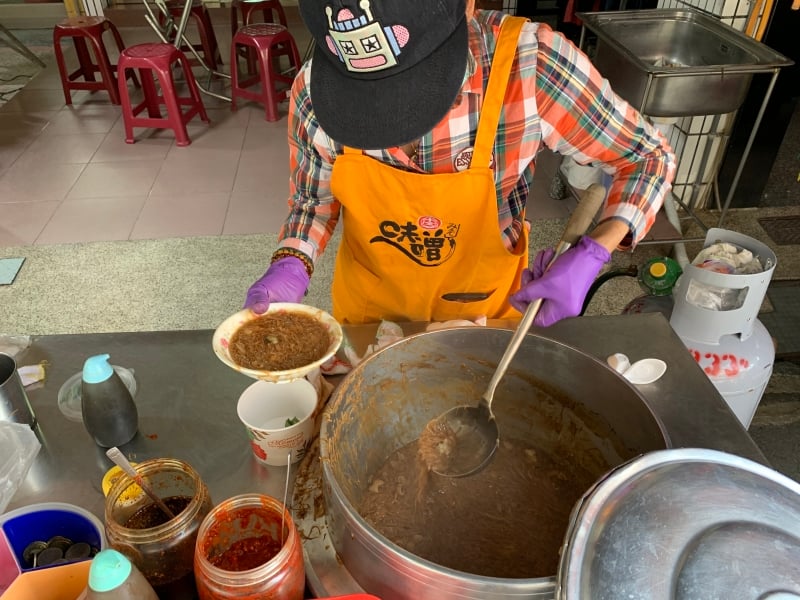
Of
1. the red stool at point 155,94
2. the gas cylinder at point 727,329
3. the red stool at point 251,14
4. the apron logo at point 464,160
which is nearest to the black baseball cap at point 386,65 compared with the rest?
the apron logo at point 464,160

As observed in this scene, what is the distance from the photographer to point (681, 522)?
0.58 metres

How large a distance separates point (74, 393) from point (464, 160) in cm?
89

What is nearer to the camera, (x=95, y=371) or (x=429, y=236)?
(x=95, y=371)

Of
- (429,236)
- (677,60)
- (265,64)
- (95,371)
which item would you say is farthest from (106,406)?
(265,64)

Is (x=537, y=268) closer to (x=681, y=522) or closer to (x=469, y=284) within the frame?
(x=469, y=284)

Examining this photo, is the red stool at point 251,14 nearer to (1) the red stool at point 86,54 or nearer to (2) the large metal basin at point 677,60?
(1) the red stool at point 86,54

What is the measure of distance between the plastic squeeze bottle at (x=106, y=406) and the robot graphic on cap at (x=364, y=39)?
2.05 feet

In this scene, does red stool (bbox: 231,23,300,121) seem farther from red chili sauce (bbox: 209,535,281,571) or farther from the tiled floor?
red chili sauce (bbox: 209,535,281,571)

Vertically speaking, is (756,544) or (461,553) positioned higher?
(756,544)

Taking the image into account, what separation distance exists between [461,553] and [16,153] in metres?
4.34

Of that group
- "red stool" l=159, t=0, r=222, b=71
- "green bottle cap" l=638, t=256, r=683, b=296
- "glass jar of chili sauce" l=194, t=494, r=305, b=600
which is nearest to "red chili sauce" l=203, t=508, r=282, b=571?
"glass jar of chili sauce" l=194, t=494, r=305, b=600

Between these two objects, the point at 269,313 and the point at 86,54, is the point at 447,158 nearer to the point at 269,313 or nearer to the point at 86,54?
the point at 269,313

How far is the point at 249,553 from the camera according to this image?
0.75 m

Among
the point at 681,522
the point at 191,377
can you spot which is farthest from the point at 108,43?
the point at 681,522
